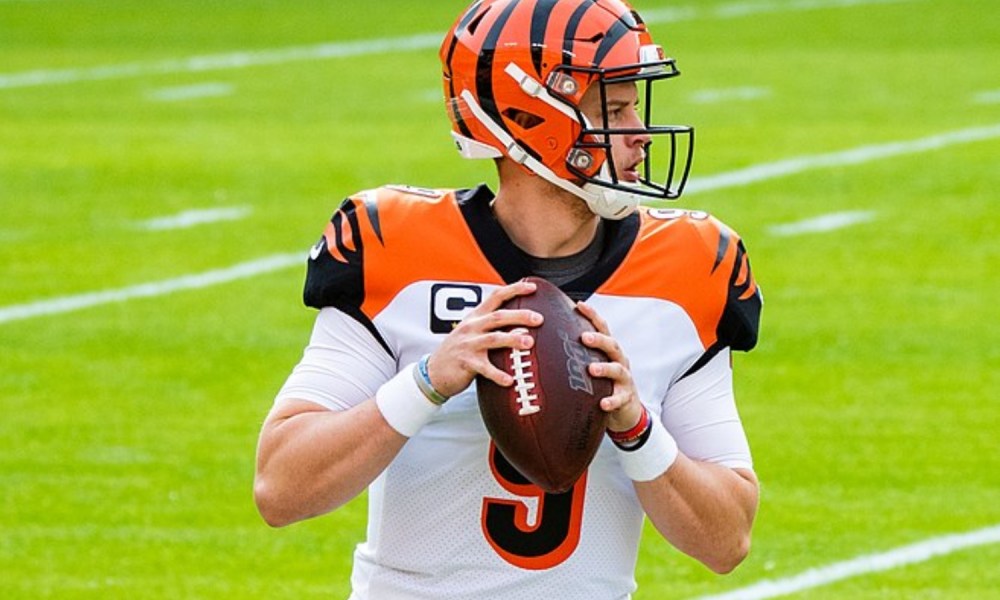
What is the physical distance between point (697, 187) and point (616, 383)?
1074 cm

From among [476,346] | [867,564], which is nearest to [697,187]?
[867,564]

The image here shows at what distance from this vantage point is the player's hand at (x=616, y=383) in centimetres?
380

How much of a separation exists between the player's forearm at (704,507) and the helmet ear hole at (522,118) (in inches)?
26.8

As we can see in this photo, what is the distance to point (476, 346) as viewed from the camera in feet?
12.4

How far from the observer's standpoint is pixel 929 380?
393 inches

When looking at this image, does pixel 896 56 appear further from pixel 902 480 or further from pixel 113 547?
pixel 113 547

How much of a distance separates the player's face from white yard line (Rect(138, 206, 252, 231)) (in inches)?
374

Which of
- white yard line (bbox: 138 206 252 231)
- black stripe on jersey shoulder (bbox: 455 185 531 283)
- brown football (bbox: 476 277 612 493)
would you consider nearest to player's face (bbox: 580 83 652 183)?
black stripe on jersey shoulder (bbox: 455 185 531 283)

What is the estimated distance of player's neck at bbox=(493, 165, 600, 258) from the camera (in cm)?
422

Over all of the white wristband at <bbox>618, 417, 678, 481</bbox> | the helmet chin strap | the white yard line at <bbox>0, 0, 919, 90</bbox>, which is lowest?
the white yard line at <bbox>0, 0, 919, 90</bbox>

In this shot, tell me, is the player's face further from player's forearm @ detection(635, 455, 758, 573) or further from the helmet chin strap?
player's forearm @ detection(635, 455, 758, 573)

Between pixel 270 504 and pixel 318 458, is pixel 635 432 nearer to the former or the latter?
pixel 318 458

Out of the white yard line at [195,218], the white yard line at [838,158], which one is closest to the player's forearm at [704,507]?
the white yard line at [195,218]

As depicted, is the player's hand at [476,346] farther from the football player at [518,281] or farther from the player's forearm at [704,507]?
the player's forearm at [704,507]
